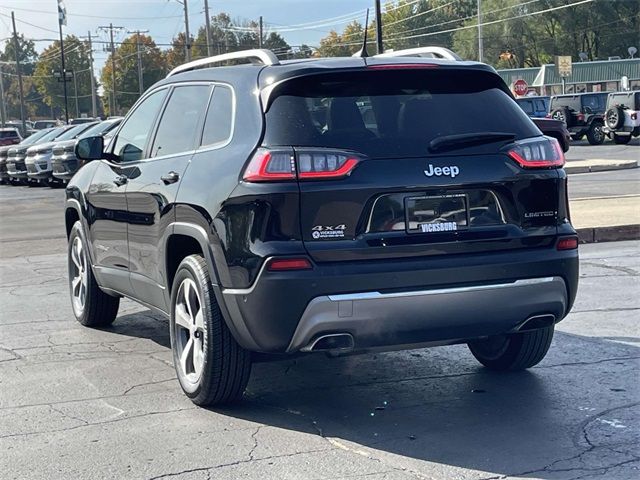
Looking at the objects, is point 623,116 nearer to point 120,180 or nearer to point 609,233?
point 609,233

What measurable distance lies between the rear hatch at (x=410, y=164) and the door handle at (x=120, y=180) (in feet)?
6.14

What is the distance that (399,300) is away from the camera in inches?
183

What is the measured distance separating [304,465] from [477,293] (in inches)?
48.0

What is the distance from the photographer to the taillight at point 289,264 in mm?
4590

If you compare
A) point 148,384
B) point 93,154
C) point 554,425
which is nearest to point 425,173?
point 554,425

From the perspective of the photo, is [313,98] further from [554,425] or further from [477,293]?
[554,425]

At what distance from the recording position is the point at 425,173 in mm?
4785

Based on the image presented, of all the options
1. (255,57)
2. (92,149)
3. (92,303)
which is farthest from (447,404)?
(92,303)

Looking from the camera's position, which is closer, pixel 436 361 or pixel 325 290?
pixel 325 290

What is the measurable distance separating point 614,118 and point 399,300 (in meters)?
33.3

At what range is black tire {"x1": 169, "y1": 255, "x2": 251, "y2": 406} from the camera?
198 inches

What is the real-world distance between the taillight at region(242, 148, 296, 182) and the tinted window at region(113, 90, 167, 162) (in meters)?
1.92

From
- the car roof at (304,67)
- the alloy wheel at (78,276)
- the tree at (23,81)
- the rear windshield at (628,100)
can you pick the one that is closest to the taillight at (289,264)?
the car roof at (304,67)

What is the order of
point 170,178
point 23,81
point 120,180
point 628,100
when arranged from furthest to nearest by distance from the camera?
point 23,81
point 628,100
point 120,180
point 170,178
